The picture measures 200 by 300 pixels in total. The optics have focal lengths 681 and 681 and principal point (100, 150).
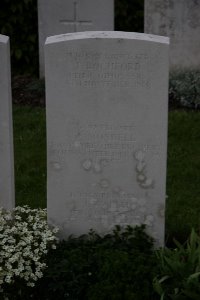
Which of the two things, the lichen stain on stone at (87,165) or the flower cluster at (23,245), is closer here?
the flower cluster at (23,245)

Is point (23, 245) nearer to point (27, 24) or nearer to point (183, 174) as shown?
point (183, 174)

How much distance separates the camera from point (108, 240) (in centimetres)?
469

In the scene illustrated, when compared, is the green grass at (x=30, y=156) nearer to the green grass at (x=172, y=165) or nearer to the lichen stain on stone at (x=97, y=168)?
the green grass at (x=172, y=165)

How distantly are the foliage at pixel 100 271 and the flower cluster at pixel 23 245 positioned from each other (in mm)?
93

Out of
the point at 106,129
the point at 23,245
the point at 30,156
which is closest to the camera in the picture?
the point at 23,245

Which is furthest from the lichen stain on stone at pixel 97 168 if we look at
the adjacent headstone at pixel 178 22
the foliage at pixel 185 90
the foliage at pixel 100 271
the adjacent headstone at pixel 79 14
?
the adjacent headstone at pixel 178 22

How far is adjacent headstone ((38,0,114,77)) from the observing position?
30.5 feet

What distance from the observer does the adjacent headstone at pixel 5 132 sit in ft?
15.2

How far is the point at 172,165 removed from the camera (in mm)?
6797

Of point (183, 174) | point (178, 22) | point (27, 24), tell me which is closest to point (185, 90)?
point (178, 22)

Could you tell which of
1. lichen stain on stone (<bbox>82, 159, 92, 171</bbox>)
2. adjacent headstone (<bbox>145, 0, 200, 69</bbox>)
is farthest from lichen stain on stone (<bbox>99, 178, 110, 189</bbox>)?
Answer: adjacent headstone (<bbox>145, 0, 200, 69</bbox>)

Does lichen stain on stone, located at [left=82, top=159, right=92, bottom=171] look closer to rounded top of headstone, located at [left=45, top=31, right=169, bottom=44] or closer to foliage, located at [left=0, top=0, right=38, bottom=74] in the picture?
rounded top of headstone, located at [left=45, top=31, right=169, bottom=44]

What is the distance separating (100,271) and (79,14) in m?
5.71

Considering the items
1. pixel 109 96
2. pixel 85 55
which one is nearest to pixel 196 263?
pixel 109 96
